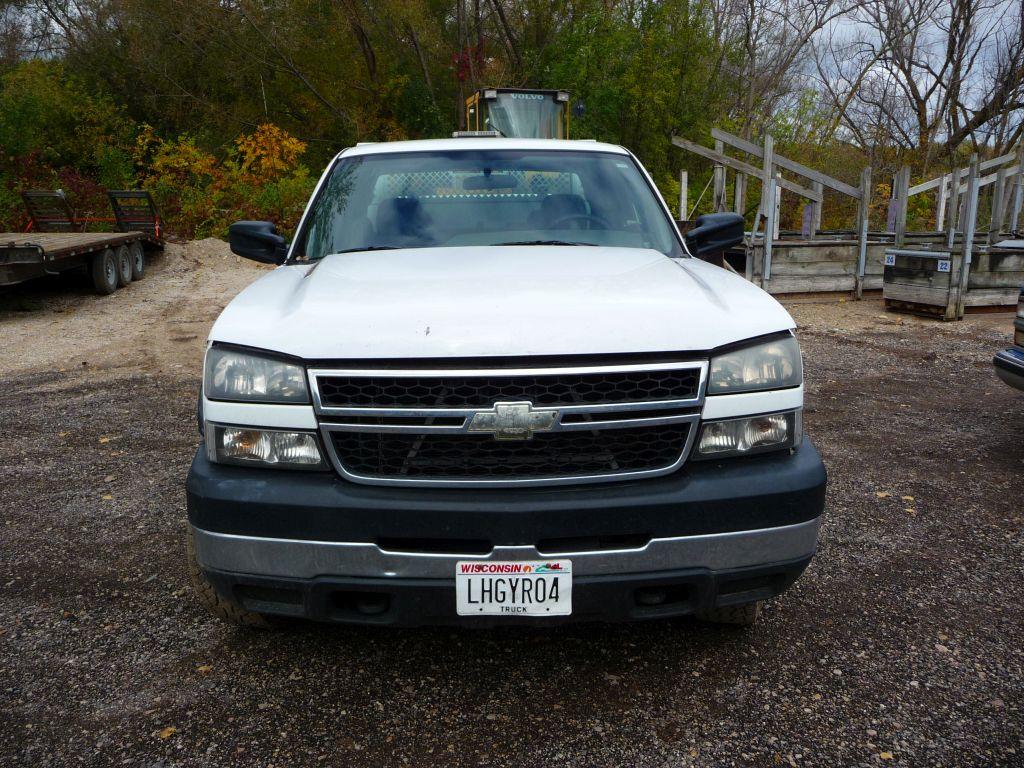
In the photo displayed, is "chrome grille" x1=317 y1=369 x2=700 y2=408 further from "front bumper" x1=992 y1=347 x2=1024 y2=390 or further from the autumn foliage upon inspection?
the autumn foliage

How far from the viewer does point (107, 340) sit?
9.84 m

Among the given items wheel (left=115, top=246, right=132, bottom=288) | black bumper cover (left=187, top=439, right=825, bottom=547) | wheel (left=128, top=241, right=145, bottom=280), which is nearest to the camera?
black bumper cover (left=187, top=439, right=825, bottom=547)

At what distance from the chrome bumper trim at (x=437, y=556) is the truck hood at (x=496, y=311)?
1.73 ft

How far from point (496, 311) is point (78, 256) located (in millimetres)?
11062

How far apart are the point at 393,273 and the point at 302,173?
61.6 feet

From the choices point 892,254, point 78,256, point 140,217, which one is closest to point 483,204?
point 892,254

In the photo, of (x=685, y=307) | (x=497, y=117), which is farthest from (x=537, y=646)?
(x=497, y=117)

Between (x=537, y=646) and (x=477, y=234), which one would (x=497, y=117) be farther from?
(x=537, y=646)

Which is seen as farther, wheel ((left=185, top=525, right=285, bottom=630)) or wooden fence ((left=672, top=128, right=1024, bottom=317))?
wooden fence ((left=672, top=128, right=1024, bottom=317))

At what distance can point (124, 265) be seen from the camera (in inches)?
511

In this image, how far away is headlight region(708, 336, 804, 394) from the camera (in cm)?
234

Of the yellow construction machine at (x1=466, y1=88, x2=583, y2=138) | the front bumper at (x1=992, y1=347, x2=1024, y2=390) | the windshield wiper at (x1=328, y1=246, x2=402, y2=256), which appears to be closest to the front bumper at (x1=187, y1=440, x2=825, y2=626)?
the windshield wiper at (x1=328, y1=246, x2=402, y2=256)

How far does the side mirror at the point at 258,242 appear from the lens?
3.70 metres

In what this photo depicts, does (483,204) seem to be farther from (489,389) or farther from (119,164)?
(119,164)
